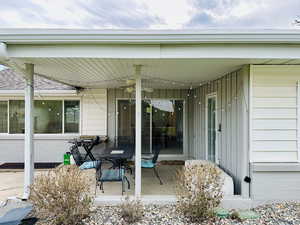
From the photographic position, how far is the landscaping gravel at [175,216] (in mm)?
3176

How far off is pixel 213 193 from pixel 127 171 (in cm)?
299

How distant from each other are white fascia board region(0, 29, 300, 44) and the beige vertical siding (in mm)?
4257

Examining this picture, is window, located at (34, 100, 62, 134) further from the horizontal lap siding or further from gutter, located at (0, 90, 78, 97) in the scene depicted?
the horizontal lap siding

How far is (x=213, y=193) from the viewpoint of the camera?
3.30 meters

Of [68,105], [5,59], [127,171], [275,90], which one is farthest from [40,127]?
[275,90]

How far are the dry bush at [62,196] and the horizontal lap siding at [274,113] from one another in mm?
3026

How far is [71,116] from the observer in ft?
24.4

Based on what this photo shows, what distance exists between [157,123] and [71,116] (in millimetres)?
3081

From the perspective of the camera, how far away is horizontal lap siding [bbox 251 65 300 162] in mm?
3795

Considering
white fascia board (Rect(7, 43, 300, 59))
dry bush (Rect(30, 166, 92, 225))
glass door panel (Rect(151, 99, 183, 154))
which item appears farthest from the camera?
glass door panel (Rect(151, 99, 183, 154))

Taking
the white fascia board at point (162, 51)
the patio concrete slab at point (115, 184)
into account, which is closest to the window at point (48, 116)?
the patio concrete slab at point (115, 184)

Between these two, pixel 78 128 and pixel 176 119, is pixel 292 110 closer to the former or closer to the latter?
pixel 176 119

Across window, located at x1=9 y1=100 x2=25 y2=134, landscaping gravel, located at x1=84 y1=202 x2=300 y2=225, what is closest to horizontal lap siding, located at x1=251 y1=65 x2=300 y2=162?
landscaping gravel, located at x1=84 y1=202 x2=300 y2=225

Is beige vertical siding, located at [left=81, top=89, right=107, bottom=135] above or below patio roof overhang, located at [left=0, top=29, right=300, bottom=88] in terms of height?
below
